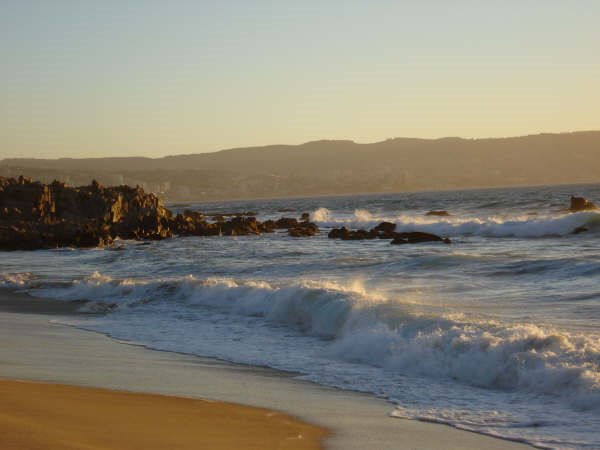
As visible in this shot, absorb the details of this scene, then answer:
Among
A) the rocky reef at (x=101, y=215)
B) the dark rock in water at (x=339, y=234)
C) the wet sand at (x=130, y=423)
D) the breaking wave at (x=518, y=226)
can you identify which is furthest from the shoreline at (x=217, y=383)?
the rocky reef at (x=101, y=215)

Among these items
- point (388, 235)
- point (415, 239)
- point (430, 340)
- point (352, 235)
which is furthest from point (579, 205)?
point (430, 340)

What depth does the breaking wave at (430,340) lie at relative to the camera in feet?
27.9

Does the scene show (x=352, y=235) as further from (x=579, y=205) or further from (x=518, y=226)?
(x=579, y=205)

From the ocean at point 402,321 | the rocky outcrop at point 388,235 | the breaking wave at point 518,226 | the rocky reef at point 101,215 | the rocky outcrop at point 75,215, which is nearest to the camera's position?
the ocean at point 402,321

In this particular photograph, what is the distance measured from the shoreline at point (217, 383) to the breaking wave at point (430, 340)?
1.41m

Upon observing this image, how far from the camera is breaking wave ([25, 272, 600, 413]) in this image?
8.49 metres

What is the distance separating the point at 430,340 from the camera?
10211mm

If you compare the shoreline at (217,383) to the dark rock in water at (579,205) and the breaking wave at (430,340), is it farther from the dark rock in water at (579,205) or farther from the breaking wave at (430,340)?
the dark rock in water at (579,205)

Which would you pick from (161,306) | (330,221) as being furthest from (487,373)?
(330,221)

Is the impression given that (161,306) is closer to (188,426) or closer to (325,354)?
(325,354)

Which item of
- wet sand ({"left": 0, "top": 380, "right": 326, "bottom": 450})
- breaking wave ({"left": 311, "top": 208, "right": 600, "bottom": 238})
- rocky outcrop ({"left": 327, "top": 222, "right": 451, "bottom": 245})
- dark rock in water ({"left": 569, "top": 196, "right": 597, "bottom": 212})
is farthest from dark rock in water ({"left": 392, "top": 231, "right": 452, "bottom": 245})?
wet sand ({"left": 0, "top": 380, "right": 326, "bottom": 450})

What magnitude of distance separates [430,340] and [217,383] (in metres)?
2.76

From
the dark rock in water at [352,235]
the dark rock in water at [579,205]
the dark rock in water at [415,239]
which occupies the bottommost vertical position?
the dark rock in water at [352,235]

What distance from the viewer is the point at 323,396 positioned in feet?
27.5
